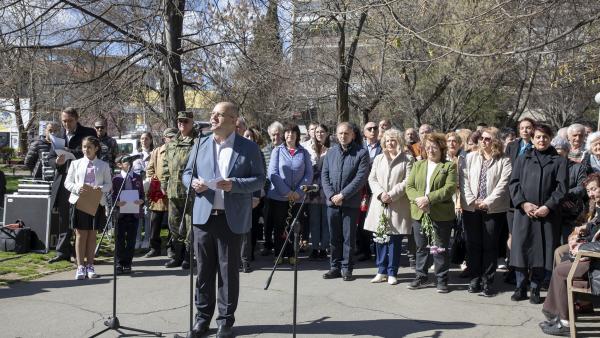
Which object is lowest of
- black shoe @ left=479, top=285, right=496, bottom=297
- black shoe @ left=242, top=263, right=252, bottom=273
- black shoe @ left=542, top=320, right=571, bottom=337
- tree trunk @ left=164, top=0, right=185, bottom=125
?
black shoe @ left=542, top=320, right=571, bottom=337

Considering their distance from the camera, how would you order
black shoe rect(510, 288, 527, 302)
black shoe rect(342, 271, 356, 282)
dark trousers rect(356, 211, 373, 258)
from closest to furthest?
black shoe rect(510, 288, 527, 302), black shoe rect(342, 271, 356, 282), dark trousers rect(356, 211, 373, 258)

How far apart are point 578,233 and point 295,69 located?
14.4 m

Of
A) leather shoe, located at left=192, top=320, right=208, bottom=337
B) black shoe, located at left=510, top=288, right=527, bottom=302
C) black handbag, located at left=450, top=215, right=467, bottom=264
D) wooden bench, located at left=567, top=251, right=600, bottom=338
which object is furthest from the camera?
black handbag, located at left=450, top=215, right=467, bottom=264

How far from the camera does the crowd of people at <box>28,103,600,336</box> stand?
5551 millimetres

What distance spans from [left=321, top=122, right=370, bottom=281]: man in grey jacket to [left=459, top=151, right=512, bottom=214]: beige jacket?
4.31 ft

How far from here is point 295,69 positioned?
19.7 m

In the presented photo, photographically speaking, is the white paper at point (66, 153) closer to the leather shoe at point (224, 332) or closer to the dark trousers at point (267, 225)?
the dark trousers at point (267, 225)

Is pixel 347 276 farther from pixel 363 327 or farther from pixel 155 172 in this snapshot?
pixel 155 172

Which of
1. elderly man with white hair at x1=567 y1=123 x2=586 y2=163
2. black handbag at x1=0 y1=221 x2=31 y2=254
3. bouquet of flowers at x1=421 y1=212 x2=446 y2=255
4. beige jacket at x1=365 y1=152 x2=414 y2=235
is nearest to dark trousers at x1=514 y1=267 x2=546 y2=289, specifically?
bouquet of flowers at x1=421 y1=212 x2=446 y2=255

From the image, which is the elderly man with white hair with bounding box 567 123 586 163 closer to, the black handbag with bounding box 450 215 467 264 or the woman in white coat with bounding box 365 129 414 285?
the black handbag with bounding box 450 215 467 264

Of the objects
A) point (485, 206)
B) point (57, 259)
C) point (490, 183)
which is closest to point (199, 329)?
point (485, 206)

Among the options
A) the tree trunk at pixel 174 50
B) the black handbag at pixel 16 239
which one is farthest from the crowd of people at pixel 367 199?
the tree trunk at pixel 174 50

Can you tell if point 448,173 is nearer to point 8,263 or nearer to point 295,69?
point 8,263

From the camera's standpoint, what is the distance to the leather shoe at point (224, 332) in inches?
211
